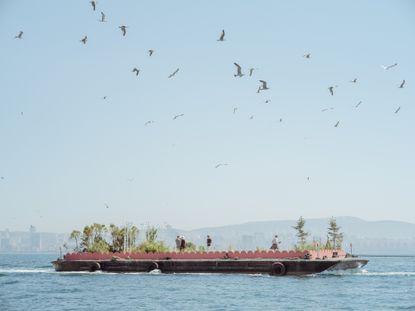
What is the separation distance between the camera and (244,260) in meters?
58.2

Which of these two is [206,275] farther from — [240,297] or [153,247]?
[240,297]

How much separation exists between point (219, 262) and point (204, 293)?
15.5 meters

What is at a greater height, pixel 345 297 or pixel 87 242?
pixel 87 242

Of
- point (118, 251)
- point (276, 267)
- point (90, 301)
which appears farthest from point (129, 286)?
point (118, 251)

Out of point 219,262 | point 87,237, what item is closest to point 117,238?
point 87,237

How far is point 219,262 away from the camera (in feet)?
194

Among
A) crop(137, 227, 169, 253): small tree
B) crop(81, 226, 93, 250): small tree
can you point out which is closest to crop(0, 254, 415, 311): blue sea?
crop(137, 227, 169, 253): small tree

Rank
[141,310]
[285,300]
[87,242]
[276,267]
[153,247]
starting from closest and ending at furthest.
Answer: [141,310], [285,300], [276,267], [153,247], [87,242]

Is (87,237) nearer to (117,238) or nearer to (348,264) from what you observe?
(117,238)

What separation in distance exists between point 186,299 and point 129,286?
993 centimetres

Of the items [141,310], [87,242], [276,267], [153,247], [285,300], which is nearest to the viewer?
[141,310]

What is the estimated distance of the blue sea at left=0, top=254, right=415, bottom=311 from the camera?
1503 inches

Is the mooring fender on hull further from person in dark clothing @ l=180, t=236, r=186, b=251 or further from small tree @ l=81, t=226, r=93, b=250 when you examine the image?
small tree @ l=81, t=226, r=93, b=250

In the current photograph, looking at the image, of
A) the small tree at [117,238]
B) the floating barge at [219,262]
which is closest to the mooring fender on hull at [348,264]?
the floating barge at [219,262]
